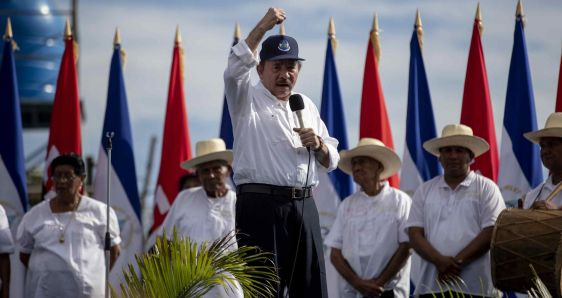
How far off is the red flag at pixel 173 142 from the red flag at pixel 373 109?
2.18 m

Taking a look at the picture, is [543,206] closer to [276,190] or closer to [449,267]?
[449,267]

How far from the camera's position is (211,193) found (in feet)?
34.7

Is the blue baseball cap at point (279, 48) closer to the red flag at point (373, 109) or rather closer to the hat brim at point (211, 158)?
the hat brim at point (211, 158)

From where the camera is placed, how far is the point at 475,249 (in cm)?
909

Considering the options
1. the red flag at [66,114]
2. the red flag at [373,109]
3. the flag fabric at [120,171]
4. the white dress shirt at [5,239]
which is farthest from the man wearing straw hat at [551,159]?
the red flag at [66,114]

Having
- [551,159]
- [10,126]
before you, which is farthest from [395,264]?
[10,126]

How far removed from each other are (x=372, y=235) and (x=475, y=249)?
118 centimetres

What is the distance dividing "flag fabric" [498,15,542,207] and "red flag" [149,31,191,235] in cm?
385

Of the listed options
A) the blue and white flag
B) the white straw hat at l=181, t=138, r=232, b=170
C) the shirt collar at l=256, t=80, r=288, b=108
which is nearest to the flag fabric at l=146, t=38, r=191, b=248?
the blue and white flag

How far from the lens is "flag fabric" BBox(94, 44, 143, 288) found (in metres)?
13.3

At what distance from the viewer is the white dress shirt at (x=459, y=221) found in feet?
30.0

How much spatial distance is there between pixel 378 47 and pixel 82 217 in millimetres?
4735

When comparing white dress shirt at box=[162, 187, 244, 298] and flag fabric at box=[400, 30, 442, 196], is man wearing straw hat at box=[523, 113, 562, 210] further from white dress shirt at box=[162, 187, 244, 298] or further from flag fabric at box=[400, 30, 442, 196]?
flag fabric at box=[400, 30, 442, 196]

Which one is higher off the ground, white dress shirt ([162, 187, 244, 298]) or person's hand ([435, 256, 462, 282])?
white dress shirt ([162, 187, 244, 298])
